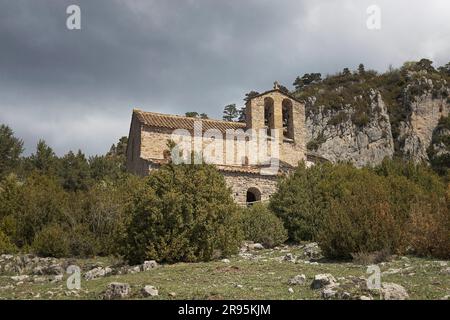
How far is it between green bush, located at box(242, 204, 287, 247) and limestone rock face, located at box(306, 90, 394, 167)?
32.8 metres

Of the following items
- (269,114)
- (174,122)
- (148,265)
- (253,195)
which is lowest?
(148,265)

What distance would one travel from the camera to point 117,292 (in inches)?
267

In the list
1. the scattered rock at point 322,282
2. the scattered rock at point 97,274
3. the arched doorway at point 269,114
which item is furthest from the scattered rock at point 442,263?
the arched doorway at point 269,114

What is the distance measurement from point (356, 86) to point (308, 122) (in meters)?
8.96

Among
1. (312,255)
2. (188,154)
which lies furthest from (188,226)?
(312,255)

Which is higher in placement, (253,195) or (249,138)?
(249,138)

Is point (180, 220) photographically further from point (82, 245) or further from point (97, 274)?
point (82, 245)

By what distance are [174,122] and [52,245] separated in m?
15.2

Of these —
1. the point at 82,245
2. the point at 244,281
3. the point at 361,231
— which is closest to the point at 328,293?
the point at 244,281

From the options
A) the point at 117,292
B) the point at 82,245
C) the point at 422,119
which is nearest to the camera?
the point at 117,292

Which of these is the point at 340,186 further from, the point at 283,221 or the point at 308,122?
the point at 308,122

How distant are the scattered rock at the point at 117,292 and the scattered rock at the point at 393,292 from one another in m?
3.70

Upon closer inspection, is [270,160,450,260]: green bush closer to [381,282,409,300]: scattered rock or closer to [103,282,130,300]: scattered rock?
[381,282,409,300]: scattered rock

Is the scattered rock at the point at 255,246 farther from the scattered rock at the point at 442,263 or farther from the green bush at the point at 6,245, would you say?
the green bush at the point at 6,245
